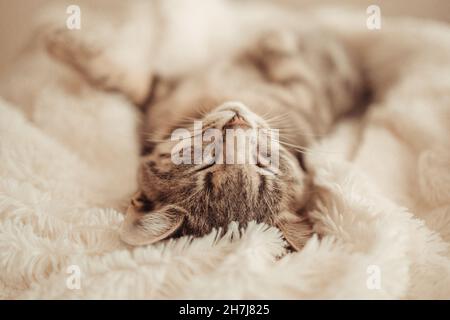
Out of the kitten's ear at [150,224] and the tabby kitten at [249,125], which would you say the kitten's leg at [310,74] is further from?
the kitten's ear at [150,224]

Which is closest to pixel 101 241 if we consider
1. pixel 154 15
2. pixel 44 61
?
pixel 44 61

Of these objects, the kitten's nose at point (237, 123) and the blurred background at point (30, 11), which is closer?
the kitten's nose at point (237, 123)

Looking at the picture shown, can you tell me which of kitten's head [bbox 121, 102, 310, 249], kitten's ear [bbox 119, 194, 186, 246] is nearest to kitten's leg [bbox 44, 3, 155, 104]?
kitten's head [bbox 121, 102, 310, 249]

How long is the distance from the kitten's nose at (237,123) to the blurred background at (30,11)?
1085 millimetres

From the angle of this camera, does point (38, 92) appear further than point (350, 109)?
No

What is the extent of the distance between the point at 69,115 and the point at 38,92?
14 cm

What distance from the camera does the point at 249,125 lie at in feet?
2.67

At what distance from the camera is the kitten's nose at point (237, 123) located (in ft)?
2.62

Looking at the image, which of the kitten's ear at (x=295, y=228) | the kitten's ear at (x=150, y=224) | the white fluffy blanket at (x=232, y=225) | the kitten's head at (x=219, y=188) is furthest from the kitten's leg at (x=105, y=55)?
the kitten's ear at (x=295, y=228)

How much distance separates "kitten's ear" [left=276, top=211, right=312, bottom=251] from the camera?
0.72 meters

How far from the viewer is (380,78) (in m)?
1.33

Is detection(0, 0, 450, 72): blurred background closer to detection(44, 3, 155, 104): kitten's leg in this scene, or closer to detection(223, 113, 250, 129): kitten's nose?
detection(44, 3, 155, 104): kitten's leg

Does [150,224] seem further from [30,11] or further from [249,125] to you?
[30,11]
